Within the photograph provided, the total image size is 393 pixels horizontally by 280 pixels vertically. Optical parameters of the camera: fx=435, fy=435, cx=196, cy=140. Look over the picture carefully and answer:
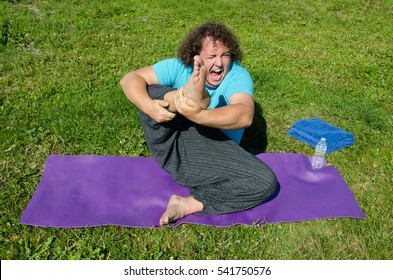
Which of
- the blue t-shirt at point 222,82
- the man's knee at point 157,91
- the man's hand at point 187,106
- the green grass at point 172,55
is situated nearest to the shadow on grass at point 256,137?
the green grass at point 172,55

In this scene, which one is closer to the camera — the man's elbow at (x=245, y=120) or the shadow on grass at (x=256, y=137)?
the man's elbow at (x=245, y=120)

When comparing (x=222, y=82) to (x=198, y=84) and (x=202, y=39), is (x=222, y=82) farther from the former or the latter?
(x=198, y=84)

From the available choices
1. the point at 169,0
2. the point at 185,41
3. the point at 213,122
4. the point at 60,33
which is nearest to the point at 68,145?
the point at 185,41

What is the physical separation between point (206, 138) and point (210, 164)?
235 millimetres

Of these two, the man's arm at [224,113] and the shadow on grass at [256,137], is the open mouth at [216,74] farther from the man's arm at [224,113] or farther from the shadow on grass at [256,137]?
the shadow on grass at [256,137]

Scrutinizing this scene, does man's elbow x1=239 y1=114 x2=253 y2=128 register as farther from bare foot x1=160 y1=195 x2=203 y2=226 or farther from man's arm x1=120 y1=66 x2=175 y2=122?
bare foot x1=160 y1=195 x2=203 y2=226

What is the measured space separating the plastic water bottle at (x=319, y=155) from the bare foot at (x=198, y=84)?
194 centimetres

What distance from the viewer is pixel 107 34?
24.3 ft

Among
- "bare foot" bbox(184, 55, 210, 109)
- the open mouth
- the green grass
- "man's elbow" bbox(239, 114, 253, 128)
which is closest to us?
"bare foot" bbox(184, 55, 210, 109)

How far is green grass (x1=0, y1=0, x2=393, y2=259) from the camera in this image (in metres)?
3.37

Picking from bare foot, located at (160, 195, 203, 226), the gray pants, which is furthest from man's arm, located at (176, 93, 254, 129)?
bare foot, located at (160, 195, 203, 226)

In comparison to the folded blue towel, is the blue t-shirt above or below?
above

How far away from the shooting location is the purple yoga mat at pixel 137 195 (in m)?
3.55
